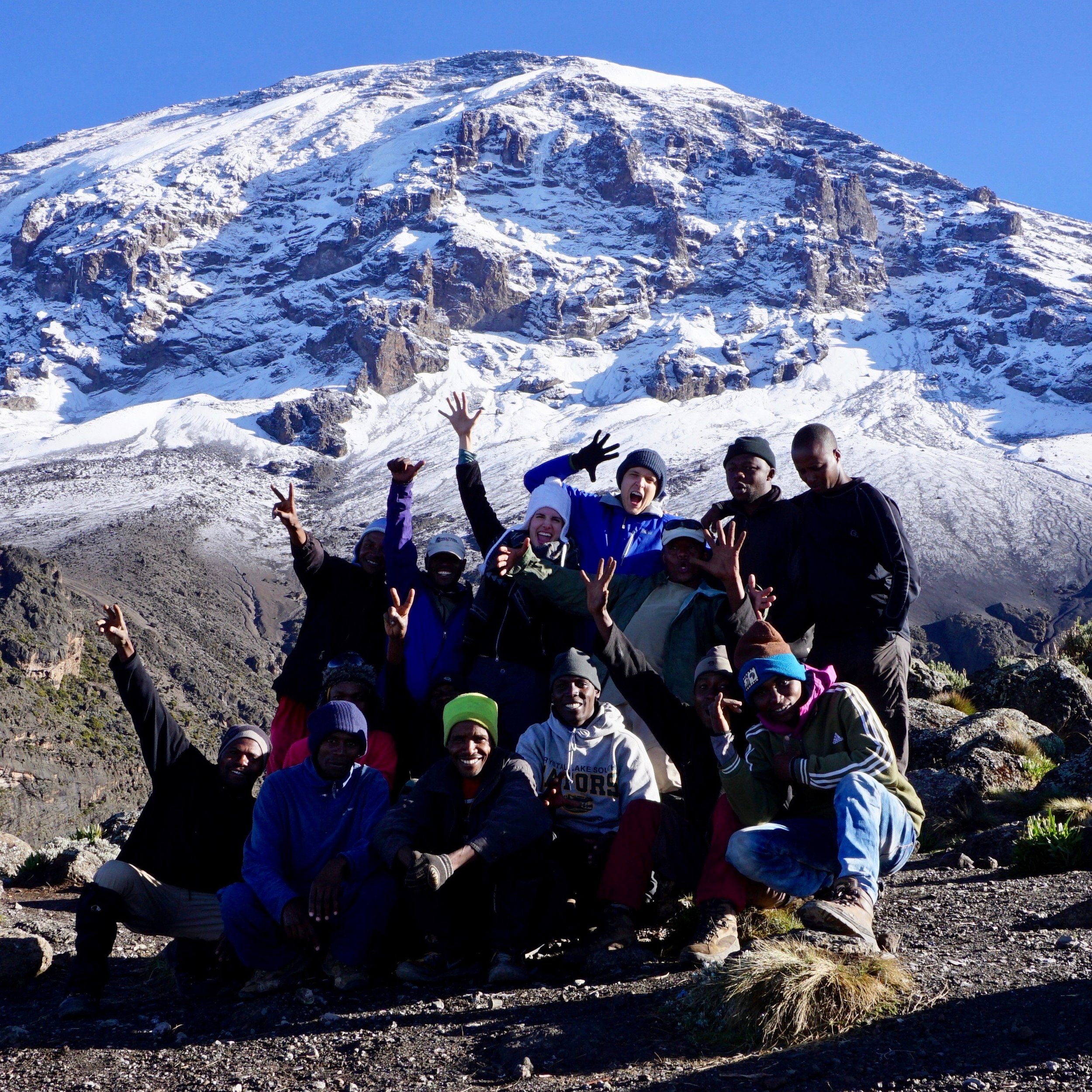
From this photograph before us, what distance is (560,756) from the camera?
5.23m

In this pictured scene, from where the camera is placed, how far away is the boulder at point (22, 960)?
5867 mm

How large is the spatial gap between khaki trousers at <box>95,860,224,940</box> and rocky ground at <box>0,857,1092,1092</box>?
29 centimetres

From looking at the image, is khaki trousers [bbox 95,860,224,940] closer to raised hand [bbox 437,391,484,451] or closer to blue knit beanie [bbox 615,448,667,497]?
blue knit beanie [bbox 615,448,667,497]

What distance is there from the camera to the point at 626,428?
121 m

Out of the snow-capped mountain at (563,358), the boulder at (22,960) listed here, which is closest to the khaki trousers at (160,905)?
the boulder at (22,960)

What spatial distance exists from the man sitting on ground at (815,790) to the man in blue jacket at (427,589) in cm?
189

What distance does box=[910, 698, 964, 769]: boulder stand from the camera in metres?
9.60

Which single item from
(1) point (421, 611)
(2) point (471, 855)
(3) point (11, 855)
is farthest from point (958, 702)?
(3) point (11, 855)

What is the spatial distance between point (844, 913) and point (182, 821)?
308 cm

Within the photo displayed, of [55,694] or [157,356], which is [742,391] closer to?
[157,356]

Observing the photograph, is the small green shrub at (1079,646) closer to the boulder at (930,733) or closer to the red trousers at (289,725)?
the boulder at (930,733)

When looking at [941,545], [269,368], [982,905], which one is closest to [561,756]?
[982,905]

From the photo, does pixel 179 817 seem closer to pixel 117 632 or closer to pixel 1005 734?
pixel 117 632

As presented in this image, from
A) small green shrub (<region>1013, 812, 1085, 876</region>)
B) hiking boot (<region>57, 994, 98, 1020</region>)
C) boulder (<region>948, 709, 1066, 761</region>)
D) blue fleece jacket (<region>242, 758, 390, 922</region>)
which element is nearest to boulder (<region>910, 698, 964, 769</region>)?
boulder (<region>948, 709, 1066, 761</region>)
